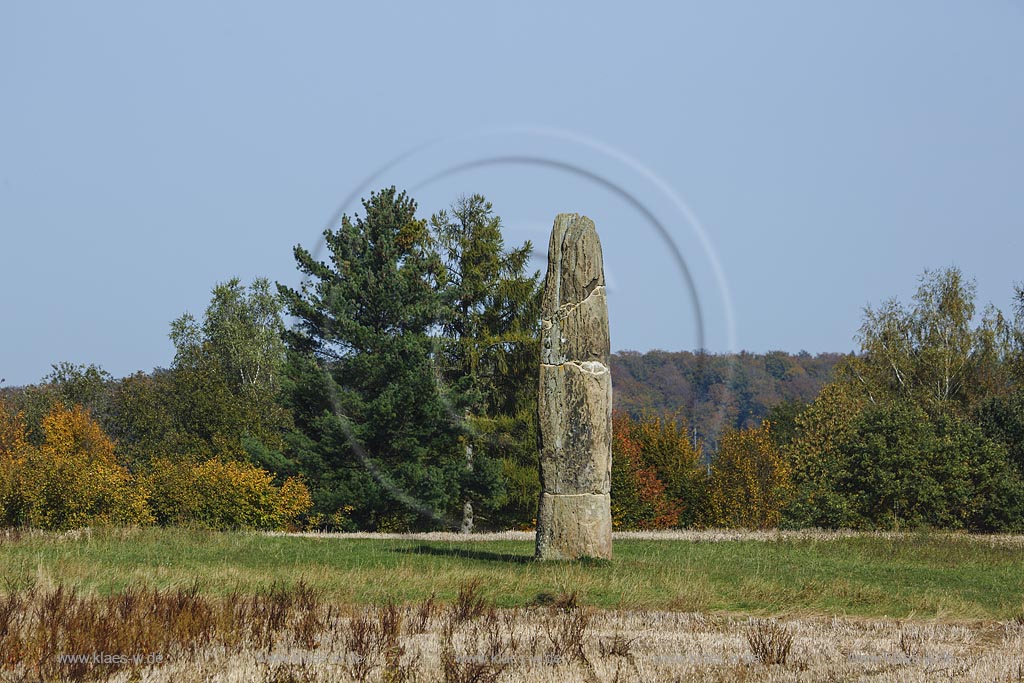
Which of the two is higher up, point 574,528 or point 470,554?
point 574,528

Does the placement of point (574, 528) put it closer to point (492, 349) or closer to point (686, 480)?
point (492, 349)

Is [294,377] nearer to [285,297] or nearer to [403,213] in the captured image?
[285,297]

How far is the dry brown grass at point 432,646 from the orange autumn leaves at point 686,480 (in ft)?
136

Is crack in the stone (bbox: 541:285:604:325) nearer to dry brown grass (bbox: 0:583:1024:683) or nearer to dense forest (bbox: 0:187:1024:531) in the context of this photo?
dry brown grass (bbox: 0:583:1024:683)

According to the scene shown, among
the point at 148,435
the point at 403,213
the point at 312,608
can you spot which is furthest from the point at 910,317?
the point at 312,608

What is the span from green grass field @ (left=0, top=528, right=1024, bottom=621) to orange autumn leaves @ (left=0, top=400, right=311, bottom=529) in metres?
4.89

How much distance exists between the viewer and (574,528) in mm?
22078

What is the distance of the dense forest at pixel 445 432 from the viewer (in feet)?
126

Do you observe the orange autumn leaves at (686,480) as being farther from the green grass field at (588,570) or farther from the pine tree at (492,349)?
the green grass field at (588,570)

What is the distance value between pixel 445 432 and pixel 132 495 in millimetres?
17127

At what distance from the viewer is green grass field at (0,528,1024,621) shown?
1758 centimetres

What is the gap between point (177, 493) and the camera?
36.3 metres

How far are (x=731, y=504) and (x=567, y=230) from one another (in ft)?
189

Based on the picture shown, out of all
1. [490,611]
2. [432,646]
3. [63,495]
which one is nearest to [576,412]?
[490,611]
